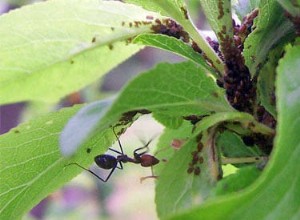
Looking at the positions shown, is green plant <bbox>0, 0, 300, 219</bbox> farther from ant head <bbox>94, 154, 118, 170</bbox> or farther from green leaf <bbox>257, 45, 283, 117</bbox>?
ant head <bbox>94, 154, 118, 170</bbox>

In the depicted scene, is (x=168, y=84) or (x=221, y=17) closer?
(x=168, y=84)

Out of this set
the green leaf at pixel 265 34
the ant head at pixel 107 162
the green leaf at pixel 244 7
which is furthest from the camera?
the ant head at pixel 107 162

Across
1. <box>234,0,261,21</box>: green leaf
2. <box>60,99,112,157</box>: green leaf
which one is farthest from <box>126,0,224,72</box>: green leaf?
<box>60,99,112,157</box>: green leaf

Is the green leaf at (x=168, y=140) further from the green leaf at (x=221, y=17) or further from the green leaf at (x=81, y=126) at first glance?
the green leaf at (x=81, y=126)

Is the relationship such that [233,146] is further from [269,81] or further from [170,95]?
[170,95]

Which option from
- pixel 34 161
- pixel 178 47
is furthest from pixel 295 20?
pixel 34 161

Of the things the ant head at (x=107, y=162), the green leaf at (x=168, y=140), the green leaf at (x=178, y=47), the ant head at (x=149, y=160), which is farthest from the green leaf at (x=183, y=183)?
the ant head at (x=107, y=162)


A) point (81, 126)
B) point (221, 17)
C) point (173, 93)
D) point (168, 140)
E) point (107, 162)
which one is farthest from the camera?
point (107, 162)
